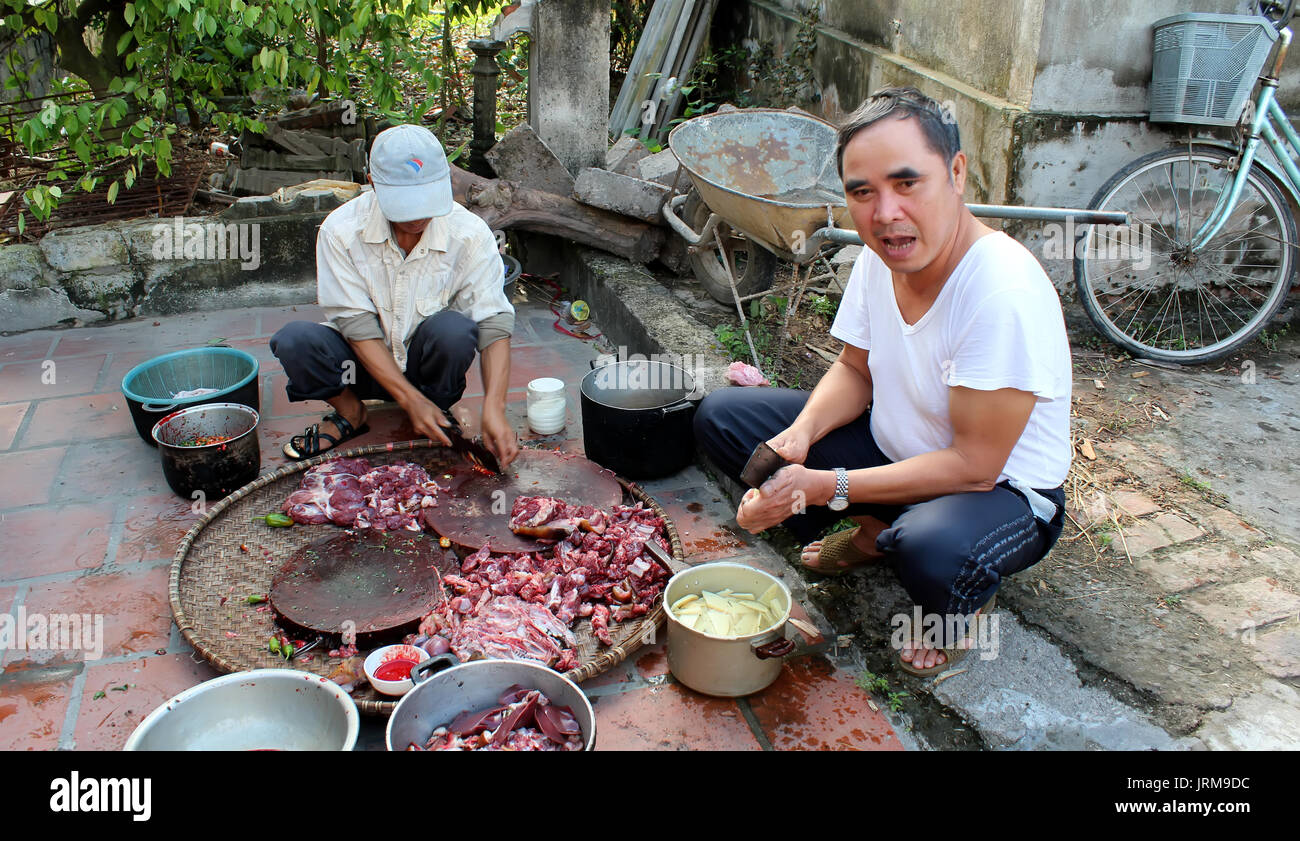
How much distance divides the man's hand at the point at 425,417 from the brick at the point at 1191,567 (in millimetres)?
2603

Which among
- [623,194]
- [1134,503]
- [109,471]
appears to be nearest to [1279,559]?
[1134,503]

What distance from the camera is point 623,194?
5531 mm

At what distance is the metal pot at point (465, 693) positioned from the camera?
2.25m

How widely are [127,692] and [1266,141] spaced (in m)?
5.53

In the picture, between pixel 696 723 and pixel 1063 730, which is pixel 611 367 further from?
pixel 1063 730

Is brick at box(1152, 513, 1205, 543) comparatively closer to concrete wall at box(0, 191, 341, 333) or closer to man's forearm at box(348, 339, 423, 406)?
man's forearm at box(348, 339, 423, 406)

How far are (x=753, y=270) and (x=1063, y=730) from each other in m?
3.17

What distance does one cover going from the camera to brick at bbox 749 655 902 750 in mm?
2494

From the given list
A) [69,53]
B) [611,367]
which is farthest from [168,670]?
[69,53]

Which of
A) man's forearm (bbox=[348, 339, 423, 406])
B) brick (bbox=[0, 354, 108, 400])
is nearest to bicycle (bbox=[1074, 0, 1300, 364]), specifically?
man's forearm (bbox=[348, 339, 423, 406])

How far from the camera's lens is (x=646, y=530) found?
3.25 meters

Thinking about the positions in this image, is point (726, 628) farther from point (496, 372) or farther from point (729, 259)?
point (729, 259)

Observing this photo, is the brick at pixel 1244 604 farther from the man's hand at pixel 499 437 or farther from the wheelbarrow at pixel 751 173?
the man's hand at pixel 499 437

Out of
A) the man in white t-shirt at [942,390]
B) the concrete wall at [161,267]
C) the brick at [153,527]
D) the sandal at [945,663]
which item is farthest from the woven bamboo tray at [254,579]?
the concrete wall at [161,267]
